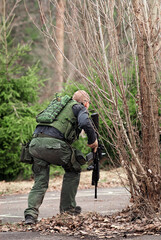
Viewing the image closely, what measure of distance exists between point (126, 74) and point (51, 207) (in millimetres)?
3246

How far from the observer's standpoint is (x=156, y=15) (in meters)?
5.31

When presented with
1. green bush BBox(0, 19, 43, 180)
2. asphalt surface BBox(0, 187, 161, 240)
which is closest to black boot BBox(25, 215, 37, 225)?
asphalt surface BBox(0, 187, 161, 240)

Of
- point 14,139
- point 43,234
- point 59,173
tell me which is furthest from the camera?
point 59,173

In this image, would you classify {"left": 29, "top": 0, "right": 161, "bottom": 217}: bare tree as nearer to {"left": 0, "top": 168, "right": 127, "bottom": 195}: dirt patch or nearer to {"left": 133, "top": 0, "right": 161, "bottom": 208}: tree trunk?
{"left": 133, "top": 0, "right": 161, "bottom": 208}: tree trunk

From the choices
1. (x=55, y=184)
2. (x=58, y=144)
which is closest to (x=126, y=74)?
(x=58, y=144)

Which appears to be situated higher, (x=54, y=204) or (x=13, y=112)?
(x=13, y=112)

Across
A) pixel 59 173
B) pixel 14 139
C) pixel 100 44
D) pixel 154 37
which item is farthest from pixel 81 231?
pixel 59 173

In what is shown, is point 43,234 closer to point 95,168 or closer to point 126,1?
point 95,168

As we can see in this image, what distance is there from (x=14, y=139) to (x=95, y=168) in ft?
22.6

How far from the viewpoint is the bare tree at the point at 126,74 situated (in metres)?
4.90

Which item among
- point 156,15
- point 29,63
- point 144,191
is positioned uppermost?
point 29,63

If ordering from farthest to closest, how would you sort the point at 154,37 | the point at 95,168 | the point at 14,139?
the point at 14,139 < the point at 95,168 < the point at 154,37

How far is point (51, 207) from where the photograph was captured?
7.30m

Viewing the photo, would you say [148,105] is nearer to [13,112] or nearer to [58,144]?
[58,144]
